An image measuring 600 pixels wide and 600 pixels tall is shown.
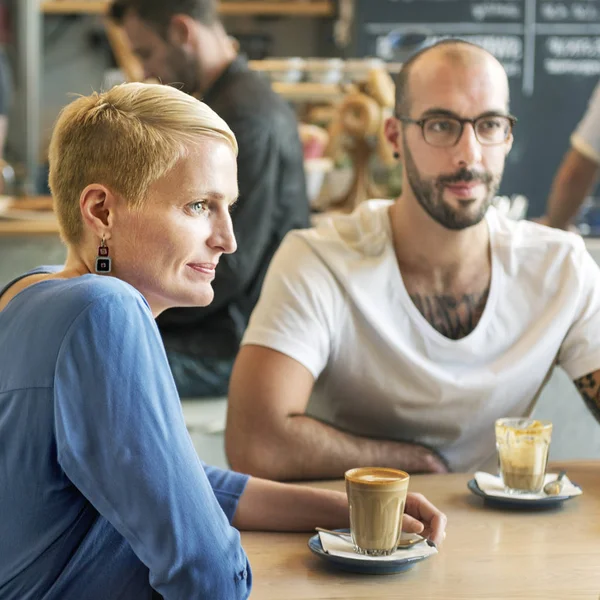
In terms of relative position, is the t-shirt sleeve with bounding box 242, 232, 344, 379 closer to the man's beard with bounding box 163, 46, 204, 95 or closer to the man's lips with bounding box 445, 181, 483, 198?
the man's lips with bounding box 445, 181, 483, 198

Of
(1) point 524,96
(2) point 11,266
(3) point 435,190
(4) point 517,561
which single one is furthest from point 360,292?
(1) point 524,96

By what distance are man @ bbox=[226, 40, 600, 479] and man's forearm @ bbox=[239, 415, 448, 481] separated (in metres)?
0.03

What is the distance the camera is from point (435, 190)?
1.99m

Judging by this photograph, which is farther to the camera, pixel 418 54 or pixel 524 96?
pixel 524 96

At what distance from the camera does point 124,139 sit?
1135mm

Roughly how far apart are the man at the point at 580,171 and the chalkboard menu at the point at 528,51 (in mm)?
1682

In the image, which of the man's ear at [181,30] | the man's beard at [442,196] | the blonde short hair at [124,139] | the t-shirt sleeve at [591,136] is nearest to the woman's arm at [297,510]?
the blonde short hair at [124,139]

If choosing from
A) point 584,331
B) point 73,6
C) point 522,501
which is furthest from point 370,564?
point 73,6

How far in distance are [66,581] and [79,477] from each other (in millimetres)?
122

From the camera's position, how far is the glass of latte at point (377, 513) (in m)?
1.30

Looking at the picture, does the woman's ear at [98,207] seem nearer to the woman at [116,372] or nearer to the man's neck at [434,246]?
the woman at [116,372]

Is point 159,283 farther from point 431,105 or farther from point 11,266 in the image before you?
point 11,266

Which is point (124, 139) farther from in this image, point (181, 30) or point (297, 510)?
point (181, 30)

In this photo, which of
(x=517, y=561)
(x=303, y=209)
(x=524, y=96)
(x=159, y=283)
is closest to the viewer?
(x=159, y=283)
